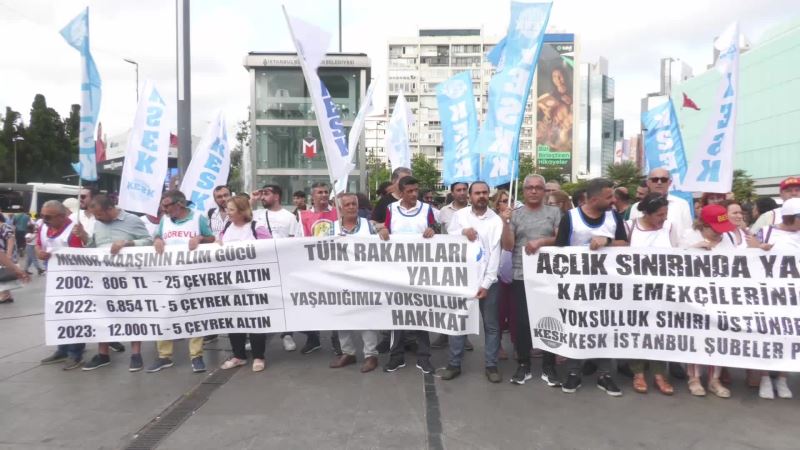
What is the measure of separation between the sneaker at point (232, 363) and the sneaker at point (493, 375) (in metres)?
2.45

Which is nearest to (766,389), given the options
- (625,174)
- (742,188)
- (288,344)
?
(288,344)

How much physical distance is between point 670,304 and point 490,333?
1.56m

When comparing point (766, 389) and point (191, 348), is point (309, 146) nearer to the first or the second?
point (191, 348)

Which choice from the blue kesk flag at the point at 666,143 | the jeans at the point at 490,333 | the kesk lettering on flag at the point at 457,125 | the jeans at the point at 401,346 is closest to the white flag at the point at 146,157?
the jeans at the point at 401,346

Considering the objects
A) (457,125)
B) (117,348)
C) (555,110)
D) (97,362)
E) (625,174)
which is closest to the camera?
Result: (97,362)

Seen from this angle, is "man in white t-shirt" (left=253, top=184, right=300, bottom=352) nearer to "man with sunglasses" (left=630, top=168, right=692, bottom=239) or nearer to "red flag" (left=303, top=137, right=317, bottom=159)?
"man with sunglasses" (left=630, top=168, right=692, bottom=239)

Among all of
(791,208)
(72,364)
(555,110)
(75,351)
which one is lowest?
(72,364)

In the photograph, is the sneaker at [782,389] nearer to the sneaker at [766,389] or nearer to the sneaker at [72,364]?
the sneaker at [766,389]

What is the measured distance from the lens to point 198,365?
5.41 meters

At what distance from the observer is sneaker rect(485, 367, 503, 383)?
5012 millimetres

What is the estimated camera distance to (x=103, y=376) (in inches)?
209

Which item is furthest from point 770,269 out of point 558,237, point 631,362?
point 558,237

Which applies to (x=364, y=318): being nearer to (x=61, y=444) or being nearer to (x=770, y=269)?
(x=61, y=444)

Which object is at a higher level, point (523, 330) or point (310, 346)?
point (523, 330)
